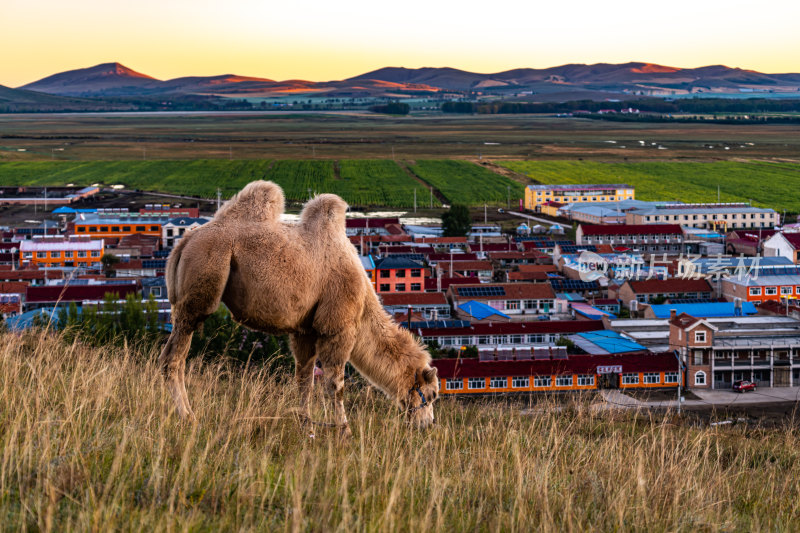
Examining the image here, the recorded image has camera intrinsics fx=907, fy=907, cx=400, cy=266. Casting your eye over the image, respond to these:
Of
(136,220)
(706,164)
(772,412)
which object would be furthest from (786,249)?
(706,164)

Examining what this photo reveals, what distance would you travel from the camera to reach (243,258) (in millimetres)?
5523

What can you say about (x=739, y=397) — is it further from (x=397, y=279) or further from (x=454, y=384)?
(x=397, y=279)

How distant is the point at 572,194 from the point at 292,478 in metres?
81.8

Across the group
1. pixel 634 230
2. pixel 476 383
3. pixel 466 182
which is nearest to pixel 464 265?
pixel 634 230

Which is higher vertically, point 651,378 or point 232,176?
point 232,176

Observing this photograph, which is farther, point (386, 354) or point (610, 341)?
point (610, 341)

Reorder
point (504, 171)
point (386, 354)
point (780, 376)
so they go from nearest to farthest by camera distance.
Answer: point (386, 354) → point (780, 376) → point (504, 171)

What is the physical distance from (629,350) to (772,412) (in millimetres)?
5945

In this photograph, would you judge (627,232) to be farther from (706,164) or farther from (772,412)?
(706,164)

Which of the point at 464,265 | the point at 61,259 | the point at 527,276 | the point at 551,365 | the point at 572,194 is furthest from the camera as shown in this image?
the point at 572,194

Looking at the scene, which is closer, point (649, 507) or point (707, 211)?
point (649, 507)

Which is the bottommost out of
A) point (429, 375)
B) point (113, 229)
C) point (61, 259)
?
point (61, 259)

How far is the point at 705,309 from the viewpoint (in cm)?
3591

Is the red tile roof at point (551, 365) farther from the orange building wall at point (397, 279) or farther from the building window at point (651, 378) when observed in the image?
the orange building wall at point (397, 279)
